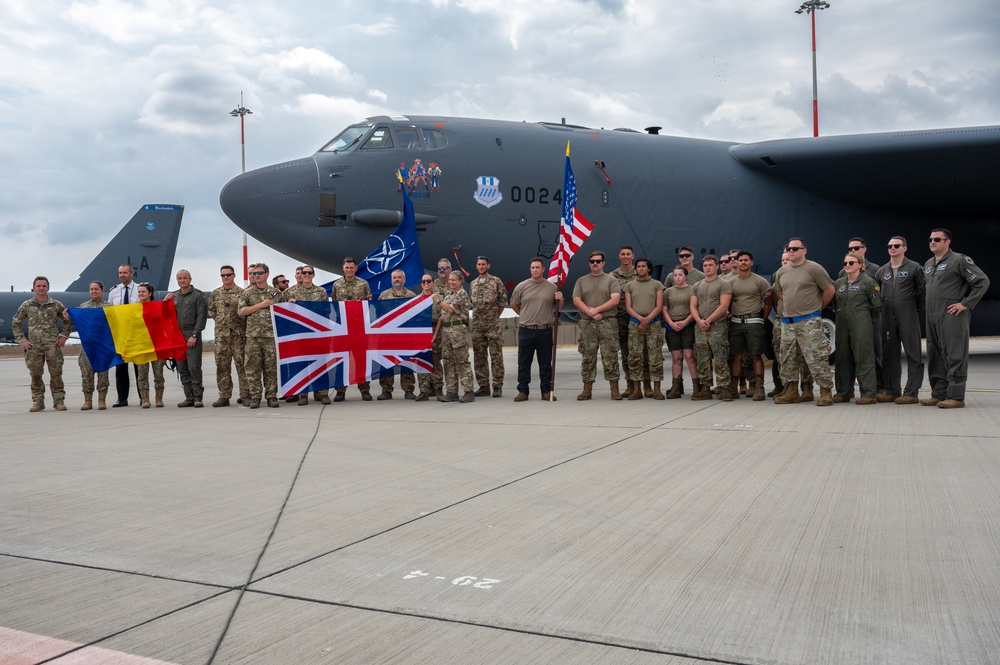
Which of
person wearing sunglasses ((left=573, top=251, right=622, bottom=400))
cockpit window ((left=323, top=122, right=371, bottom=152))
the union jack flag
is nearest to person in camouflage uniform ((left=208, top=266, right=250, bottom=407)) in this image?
the union jack flag

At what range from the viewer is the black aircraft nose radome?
11750mm

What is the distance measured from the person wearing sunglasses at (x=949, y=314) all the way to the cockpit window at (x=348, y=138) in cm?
792

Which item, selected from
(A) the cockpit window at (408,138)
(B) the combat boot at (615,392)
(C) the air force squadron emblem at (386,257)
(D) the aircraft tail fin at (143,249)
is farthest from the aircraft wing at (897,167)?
(D) the aircraft tail fin at (143,249)

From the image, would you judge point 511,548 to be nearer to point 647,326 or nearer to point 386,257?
point 647,326

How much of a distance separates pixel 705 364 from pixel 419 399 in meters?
3.48

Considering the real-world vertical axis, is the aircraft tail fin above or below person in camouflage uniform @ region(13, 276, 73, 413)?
above

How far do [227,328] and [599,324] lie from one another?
14.9ft

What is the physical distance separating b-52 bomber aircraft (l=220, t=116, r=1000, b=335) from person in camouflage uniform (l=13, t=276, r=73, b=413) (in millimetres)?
2878

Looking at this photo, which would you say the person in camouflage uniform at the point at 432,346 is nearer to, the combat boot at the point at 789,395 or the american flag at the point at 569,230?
the american flag at the point at 569,230

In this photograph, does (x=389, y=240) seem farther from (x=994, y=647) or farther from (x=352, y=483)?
(x=994, y=647)

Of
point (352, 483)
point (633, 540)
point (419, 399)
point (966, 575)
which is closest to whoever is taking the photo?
point (966, 575)

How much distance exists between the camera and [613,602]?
2762mm

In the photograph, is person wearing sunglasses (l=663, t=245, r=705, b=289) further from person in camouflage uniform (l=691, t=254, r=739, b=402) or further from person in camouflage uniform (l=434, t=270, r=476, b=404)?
person in camouflage uniform (l=434, t=270, r=476, b=404)

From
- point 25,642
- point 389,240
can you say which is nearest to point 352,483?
point 25,642
